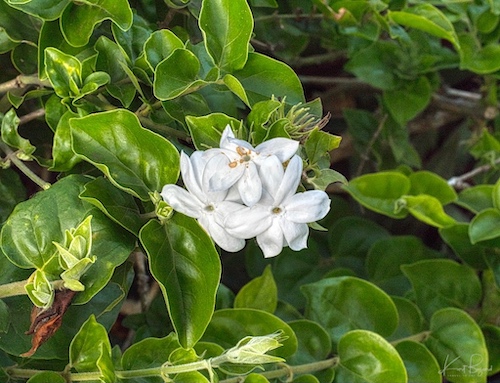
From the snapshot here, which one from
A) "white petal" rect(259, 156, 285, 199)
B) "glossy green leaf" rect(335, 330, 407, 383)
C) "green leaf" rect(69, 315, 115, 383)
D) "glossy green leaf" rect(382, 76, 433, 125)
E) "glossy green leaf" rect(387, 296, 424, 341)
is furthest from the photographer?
"glossy green leaf" rect(382, 76, 433, 125)

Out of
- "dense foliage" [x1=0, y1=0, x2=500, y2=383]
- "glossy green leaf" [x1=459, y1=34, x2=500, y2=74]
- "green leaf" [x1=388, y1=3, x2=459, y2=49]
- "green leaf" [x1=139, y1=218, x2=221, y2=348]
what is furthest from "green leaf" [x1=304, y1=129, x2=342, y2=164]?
"glossy green leaf" [x1=459, y1=34, x2=500, y2=74]

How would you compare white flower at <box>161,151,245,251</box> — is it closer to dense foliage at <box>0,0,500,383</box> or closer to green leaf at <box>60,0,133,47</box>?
dense foliage at <box>0,0,500,383</box>

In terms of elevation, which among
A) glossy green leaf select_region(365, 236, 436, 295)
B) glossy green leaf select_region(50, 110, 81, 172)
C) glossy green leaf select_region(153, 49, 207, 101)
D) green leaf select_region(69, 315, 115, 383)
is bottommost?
glossy green leaf select_region(365, 236, 436, 295)

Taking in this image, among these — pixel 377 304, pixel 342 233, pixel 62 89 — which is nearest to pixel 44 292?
pixel 62 89

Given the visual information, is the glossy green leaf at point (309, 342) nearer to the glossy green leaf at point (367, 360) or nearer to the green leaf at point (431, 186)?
the glossy green leaf at point (367, 360)

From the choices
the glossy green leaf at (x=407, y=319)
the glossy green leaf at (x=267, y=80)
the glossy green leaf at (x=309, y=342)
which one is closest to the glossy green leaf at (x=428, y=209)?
the glossy green leaf at (x=407, y=319)

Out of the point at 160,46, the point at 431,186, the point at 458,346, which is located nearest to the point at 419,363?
the point at 458,346
